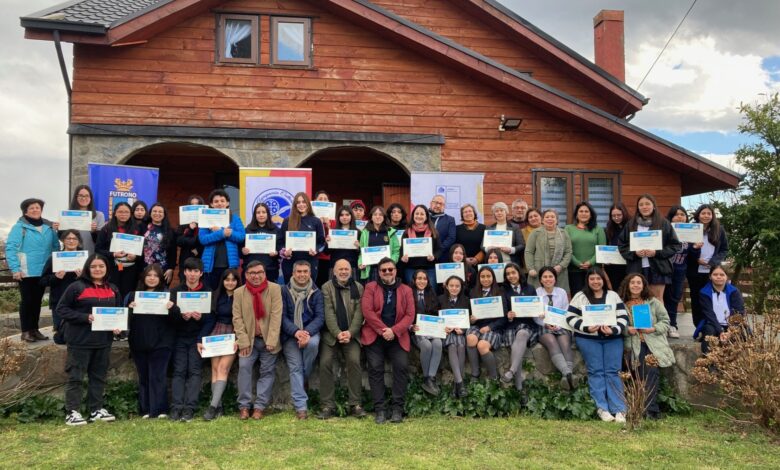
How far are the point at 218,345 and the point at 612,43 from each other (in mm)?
14024

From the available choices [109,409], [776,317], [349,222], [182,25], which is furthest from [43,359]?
[776,317]

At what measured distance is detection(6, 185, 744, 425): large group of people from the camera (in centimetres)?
644

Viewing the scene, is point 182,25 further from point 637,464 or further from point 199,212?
point 637,464

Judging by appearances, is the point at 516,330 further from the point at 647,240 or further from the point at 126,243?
the point at 126,243

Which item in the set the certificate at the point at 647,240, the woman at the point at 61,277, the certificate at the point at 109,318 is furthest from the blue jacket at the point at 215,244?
the certificate at the point at 647,240

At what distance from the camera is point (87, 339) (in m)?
6.21

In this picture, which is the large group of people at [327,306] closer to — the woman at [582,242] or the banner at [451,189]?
the woman at [582,242]

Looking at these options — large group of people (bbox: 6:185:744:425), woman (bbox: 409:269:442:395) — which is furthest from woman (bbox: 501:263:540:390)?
woman (bbox: 409:269:442:395)

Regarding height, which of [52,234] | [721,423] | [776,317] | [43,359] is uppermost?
[52,234]

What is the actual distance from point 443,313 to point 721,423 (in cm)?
314

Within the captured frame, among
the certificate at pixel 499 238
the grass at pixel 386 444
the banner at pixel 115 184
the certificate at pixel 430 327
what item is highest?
the banner at pixel 115 184

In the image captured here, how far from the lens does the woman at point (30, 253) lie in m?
6.79

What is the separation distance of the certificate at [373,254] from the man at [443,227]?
2.66ft

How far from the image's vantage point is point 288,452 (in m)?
5.29
